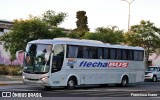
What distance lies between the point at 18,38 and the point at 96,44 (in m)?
16.7

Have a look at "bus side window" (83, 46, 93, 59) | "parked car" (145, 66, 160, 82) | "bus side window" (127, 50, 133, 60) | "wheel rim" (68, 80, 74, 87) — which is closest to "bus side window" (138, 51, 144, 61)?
"bus side window" (127, 50, 133, 60)

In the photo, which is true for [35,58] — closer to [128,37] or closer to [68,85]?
[68,85]

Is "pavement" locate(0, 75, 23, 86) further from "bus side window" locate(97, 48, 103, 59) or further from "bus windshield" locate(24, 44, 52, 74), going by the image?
"bus side window" locate(97, 48, 103, 59)

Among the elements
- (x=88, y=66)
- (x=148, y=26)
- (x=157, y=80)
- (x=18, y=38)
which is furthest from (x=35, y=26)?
(x=148, y=26)

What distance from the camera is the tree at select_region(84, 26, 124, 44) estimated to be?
187 feet

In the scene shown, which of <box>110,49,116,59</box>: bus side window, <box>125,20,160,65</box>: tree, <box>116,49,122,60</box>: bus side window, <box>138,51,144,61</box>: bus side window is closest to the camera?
<box>110,49,116,59</box>: bus side window

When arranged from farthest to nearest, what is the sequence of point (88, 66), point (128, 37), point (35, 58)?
point (128, 37) < point (88, 66) < point (35, 58)

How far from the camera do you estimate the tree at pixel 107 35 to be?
187ft

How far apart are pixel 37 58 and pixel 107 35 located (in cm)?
3147

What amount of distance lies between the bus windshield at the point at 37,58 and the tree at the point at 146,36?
119 ft

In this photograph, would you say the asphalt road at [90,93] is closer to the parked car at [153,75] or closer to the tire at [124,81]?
the tire at [124,81]

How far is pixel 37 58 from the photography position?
87.5 feet

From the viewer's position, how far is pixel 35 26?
1806 inches

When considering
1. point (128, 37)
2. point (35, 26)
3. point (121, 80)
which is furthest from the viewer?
point (128, 37)
